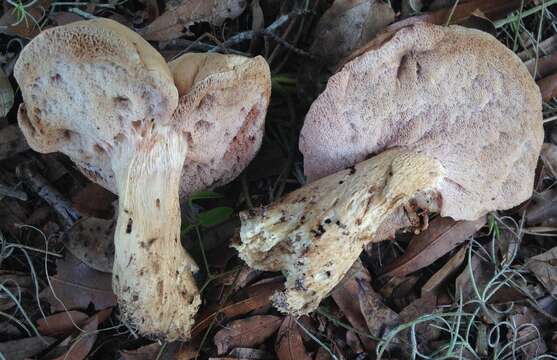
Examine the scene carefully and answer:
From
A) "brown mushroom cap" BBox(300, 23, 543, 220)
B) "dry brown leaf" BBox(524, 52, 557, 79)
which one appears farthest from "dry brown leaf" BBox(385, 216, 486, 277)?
"dry brown leaf" BBox(524, 52, 557, 79)

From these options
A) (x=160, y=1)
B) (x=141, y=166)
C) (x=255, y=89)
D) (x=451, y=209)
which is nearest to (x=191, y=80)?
(x=255, y=89)

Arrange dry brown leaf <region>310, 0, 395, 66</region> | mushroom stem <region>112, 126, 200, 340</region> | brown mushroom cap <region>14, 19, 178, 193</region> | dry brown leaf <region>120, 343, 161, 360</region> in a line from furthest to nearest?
dry brown leaf <region>310, 0, 395, 66</region>
dry brown leaf <region>120, 343, 161, 360</region>
mushroom stem <region>112, 126, 200, 340</region>
brown mushroom cap <region>14, 19, 178, 193</region>

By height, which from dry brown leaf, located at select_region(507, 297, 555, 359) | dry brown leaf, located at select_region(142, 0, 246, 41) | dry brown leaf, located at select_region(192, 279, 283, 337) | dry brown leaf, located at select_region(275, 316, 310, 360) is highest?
dry brown leaf, located at select_region(142, 0, 246, 41)

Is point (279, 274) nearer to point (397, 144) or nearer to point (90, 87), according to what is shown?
point (397, 144)

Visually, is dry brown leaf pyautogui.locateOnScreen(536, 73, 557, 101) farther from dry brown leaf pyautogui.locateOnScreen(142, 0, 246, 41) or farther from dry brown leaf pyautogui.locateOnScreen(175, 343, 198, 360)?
dry brown leaf pyautogui.locateOnScreen(175, 343, 198, 360)

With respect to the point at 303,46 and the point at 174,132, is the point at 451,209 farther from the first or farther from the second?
the point at 174,132

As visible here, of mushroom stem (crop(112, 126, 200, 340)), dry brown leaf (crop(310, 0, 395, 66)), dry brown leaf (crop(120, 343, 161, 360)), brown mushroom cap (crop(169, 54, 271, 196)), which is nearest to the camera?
brown mushroom cap (crop(169, 54, 271, 196))

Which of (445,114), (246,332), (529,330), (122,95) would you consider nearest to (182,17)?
(122,95)
